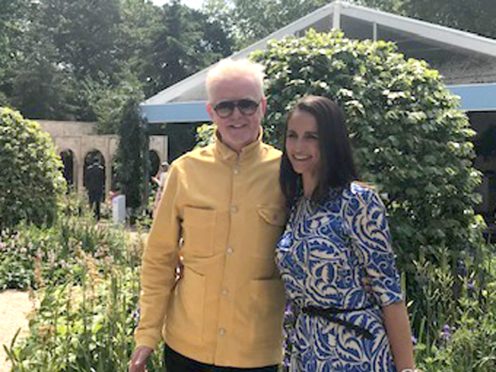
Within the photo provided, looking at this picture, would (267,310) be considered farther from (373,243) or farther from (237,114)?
(237,114)

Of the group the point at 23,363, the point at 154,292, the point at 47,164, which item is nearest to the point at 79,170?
the point at 47,164

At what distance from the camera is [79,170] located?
18.1 metres

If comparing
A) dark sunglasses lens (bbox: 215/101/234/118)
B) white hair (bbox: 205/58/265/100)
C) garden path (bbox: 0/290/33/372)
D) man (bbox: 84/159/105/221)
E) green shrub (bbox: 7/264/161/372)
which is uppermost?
white hair (bbox: 205/58/265/100)

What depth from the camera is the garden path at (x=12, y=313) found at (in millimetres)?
5510

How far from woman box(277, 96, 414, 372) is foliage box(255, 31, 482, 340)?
75.9 inches

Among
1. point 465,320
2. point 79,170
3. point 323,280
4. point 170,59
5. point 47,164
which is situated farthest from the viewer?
point 170,59

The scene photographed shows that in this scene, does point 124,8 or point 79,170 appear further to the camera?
point 124,8

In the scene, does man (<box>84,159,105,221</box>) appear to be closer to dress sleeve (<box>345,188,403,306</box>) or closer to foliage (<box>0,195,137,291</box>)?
foliage (<box>0,195,137,291</box>)

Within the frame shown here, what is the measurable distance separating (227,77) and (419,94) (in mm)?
2489

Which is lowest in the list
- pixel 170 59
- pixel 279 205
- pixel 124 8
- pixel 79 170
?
pixel 79 170

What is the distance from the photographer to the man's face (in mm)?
2066

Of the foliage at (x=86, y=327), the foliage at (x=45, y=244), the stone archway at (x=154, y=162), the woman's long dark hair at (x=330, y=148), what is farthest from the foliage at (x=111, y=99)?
the woman's long dark hair at (x=330, y=148)

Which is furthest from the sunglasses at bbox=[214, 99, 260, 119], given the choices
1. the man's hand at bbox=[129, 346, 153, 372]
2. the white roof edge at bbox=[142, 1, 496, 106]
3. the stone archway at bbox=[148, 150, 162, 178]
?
the stone archway at bbox=[148, 150, 162, 178]

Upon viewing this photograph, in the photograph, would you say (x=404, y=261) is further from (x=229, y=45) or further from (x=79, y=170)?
(x=229, y=45)
